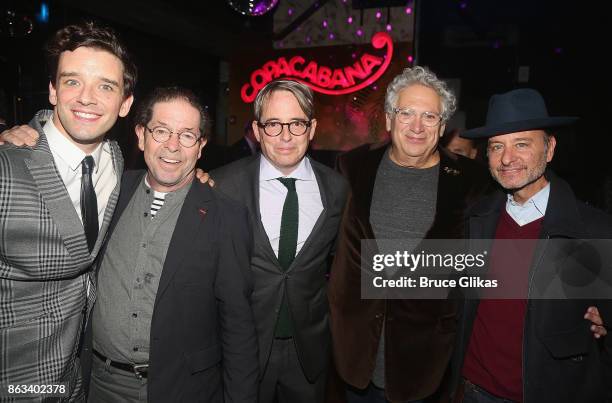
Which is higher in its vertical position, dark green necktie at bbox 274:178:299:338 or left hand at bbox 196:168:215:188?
left hand at bbox 196:168:215:188

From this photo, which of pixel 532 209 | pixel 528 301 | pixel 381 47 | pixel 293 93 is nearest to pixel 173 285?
pixel 293 93

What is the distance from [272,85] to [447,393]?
2.04m

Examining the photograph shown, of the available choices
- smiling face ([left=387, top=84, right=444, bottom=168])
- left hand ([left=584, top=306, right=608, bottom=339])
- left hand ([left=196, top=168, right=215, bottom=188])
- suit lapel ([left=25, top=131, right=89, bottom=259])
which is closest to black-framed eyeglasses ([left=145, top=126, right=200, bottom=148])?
left hand ([left=196, top=168, right=215, bottom=188])

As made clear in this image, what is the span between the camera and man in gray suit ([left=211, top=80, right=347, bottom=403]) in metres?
2.31

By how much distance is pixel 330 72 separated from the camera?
7531mm

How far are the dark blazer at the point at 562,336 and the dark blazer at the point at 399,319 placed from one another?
48 cm

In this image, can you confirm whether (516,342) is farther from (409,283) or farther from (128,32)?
(128,32)

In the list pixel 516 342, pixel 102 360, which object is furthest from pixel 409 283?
pixel 102 360

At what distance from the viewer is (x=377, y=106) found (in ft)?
23.7

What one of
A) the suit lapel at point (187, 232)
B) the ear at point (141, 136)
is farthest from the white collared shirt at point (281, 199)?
the ear at point (141, 136)

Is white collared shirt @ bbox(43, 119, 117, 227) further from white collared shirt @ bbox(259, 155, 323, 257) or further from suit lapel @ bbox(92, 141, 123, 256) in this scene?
white collared shirt @ bbox(259, 155, 323, 257)

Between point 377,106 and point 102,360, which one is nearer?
point 102,360

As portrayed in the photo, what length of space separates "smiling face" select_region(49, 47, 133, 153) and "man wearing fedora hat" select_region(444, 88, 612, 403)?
1807 mm

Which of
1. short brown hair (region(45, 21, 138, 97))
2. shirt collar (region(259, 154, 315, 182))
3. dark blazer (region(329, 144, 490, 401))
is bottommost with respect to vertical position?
dark blazer (region(329, 144, 490, 401))
